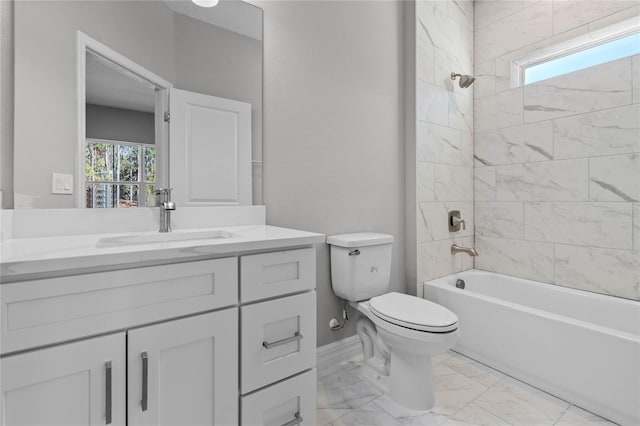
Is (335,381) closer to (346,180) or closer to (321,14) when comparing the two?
(346,180)

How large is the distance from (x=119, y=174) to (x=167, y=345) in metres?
0.78

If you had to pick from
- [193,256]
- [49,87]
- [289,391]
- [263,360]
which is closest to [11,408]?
[193,256]

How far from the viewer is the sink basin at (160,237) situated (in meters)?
1.13

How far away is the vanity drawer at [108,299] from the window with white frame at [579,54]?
8.73ft

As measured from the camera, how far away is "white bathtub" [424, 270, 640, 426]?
4.63ft

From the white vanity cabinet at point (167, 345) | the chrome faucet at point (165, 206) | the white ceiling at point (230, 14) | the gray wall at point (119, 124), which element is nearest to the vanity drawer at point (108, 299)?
the white vanity cabinet at point (167, 345)

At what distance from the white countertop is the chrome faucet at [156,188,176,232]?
0.83ft

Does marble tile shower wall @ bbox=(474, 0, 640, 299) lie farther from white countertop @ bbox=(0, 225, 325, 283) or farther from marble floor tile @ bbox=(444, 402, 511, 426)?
white countertop @ bbox=(0, 225, 325, 283)

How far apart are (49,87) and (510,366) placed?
101 inches

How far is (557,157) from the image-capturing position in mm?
2184

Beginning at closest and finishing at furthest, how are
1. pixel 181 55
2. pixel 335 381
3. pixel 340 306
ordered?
pixel 181 55 < pixel 335 381 < pixel 340 306

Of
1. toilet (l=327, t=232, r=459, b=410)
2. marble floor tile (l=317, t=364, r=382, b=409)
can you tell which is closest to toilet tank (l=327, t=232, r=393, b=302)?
toilet (l=327, t=232, r=459, b=410)

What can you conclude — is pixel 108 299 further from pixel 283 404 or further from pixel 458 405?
pixel 458 405

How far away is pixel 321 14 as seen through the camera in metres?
1.84
